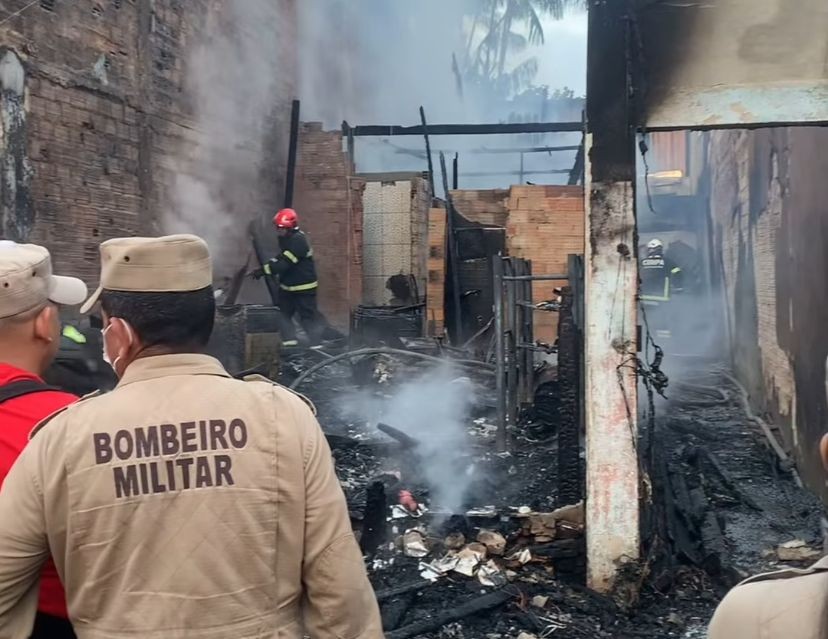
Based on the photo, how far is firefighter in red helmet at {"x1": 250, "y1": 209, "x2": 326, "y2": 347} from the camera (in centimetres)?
1056

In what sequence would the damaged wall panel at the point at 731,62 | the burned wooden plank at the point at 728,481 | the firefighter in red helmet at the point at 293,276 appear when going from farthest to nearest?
the firefighter in red helmet at the point at 293,276 < the burned wooden plank at the point at 728,481 < the damaged wall panel at the point at 731,62

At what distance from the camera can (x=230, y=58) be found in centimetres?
1212

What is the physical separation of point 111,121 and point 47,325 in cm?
791

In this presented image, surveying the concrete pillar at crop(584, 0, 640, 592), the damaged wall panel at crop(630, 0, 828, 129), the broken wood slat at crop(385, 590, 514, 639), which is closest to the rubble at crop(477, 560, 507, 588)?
the broken wood slat at crop(385, 590, 514, 639)

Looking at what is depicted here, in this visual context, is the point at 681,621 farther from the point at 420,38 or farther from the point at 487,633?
the point at 420,38

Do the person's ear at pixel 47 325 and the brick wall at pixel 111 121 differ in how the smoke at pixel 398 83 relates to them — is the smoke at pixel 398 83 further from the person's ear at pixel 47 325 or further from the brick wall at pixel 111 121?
the person's ear at pixel 47 325

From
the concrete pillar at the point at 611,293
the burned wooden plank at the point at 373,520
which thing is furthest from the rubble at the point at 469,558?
the concrete pillar at the point at 611,293

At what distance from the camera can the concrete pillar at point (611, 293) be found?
175 inches

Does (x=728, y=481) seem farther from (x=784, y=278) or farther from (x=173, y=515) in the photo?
(x=173, y=515)

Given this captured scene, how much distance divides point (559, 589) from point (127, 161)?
24.5 feet

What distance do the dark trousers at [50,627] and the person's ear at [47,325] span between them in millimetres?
711

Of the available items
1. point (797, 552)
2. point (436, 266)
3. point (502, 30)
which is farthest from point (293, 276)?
point (502, 30)

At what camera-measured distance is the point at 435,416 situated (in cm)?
823

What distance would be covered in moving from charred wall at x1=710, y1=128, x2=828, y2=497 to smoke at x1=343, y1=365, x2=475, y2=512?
9.12 ft
